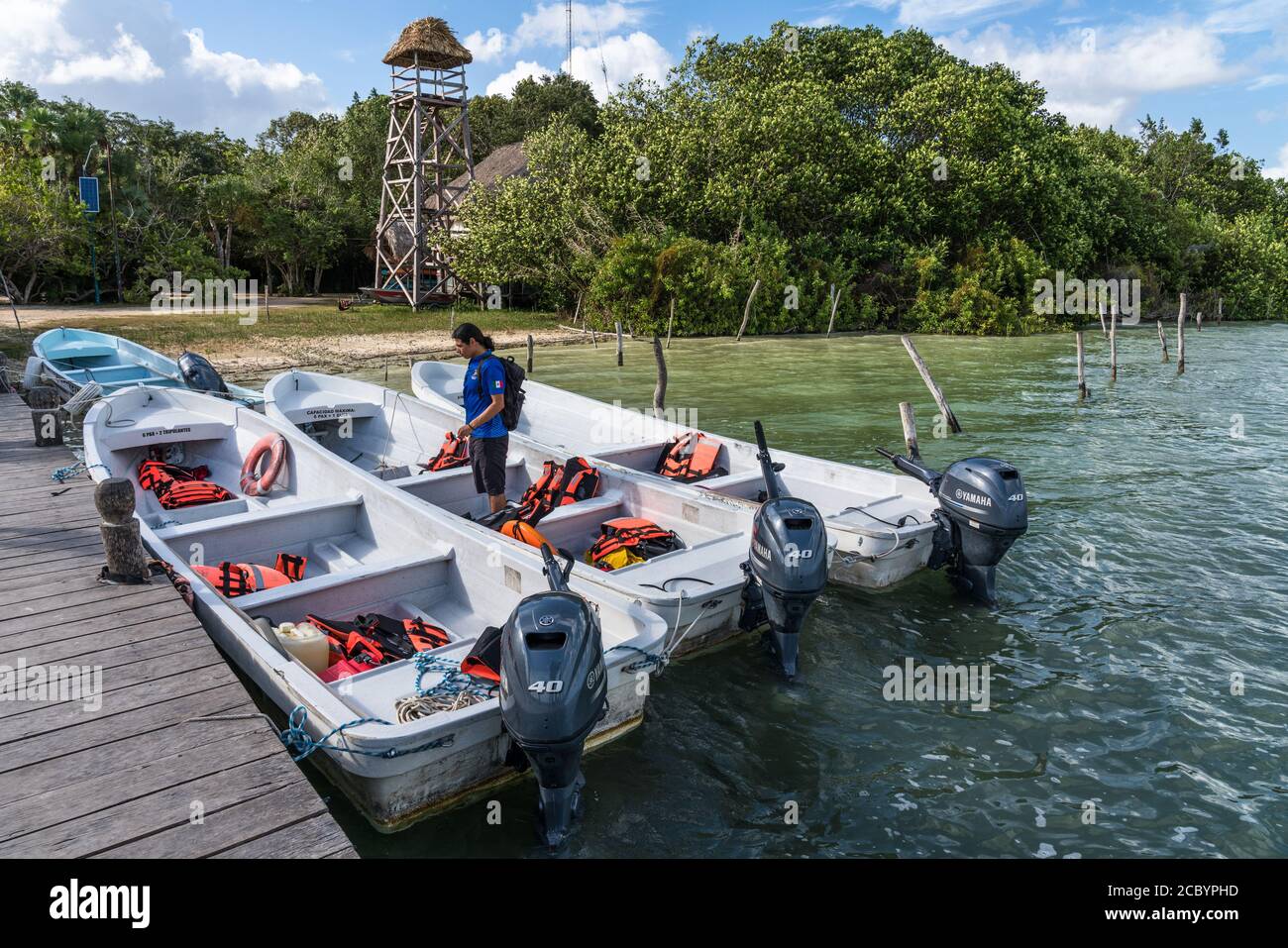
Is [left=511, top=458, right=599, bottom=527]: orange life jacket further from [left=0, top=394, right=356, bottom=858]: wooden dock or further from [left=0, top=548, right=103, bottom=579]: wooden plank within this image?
[left=0, top=548, right=103, bottom=579]: wooden plank

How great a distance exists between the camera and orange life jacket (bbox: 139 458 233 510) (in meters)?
8.20

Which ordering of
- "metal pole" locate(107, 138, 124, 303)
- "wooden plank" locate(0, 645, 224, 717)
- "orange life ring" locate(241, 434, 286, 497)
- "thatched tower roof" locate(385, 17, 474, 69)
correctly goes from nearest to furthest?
"wooden plank" locate(0, 645, 224, 717) → "orange life ring" locate(241, 434, 286, 497) → "metal pole" locate(107, 138, 124, 303) → "thatched tower roof" locate(385, 17, 474, 69)

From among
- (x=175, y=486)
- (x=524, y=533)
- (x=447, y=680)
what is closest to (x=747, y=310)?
(x=175, y=486)

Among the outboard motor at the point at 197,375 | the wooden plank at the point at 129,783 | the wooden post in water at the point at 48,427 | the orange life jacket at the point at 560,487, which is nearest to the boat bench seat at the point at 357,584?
the orange life jacket at the point at 560,487

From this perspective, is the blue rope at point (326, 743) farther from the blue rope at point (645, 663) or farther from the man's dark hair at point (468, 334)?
the man's dark hair at point (468, 334)

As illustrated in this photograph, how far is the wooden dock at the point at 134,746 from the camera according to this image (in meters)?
3.31

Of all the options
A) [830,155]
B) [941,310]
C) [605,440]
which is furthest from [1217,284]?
[605,440]

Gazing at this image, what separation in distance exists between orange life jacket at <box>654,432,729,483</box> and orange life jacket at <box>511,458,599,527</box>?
1.46 meters

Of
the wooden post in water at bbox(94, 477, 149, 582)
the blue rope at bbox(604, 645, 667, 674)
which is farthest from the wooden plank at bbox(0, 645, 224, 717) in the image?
the blue rope at bbox(604, 645, 667, 674)

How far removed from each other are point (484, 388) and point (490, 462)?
0.70m

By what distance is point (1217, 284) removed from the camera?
44.8 m

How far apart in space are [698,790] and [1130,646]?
392cm

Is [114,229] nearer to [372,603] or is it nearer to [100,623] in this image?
[372,603]
